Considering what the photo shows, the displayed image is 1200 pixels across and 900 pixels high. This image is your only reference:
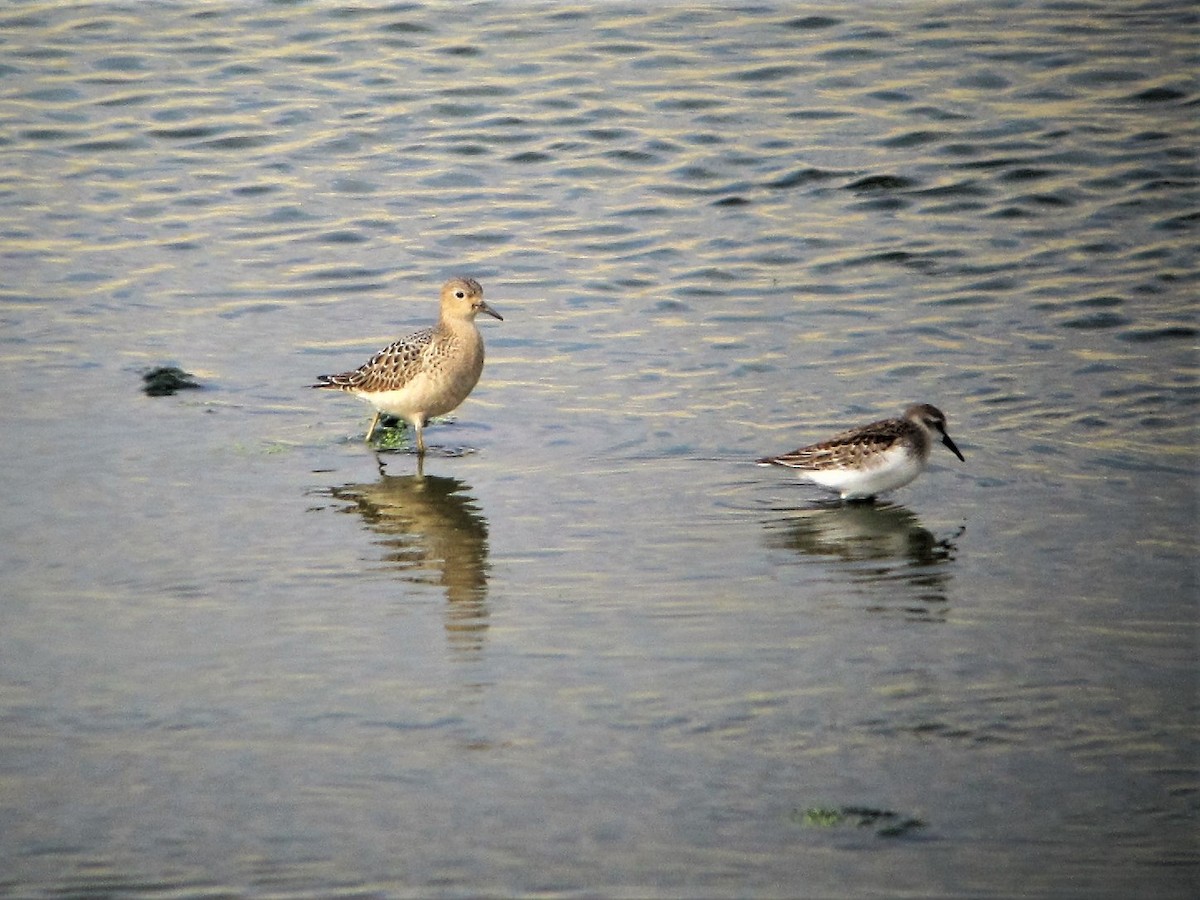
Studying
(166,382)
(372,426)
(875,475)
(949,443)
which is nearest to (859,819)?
(875,475)

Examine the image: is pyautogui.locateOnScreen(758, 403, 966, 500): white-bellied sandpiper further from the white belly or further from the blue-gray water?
the blue-gray water

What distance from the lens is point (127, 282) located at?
17203mm

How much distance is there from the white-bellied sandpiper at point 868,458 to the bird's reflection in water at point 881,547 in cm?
21

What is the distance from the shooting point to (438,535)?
11.2 m

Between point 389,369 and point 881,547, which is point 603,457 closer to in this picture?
point 389,369

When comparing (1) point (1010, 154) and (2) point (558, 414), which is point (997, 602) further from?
(1) point (1010, 154)

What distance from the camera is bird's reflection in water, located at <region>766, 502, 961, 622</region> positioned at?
990 cm

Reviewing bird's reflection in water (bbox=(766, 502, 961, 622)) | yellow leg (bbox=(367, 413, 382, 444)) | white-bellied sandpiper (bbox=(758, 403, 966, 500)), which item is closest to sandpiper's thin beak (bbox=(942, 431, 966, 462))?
white-bellied sandpiper (bbox=(758, 403, 966, 500))

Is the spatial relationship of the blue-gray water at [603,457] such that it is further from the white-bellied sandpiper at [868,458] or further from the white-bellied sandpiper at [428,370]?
the white-bellied sandpiper at [428,370]

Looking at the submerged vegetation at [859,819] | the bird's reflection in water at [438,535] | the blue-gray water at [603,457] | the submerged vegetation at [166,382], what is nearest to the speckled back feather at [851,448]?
the blue-gray water at [603,457]

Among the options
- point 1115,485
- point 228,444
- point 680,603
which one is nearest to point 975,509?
point 1115,485

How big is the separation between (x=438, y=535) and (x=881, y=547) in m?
2.87

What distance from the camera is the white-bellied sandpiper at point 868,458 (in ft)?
38.5

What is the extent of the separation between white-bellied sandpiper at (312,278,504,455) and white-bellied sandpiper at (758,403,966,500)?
2729mm
